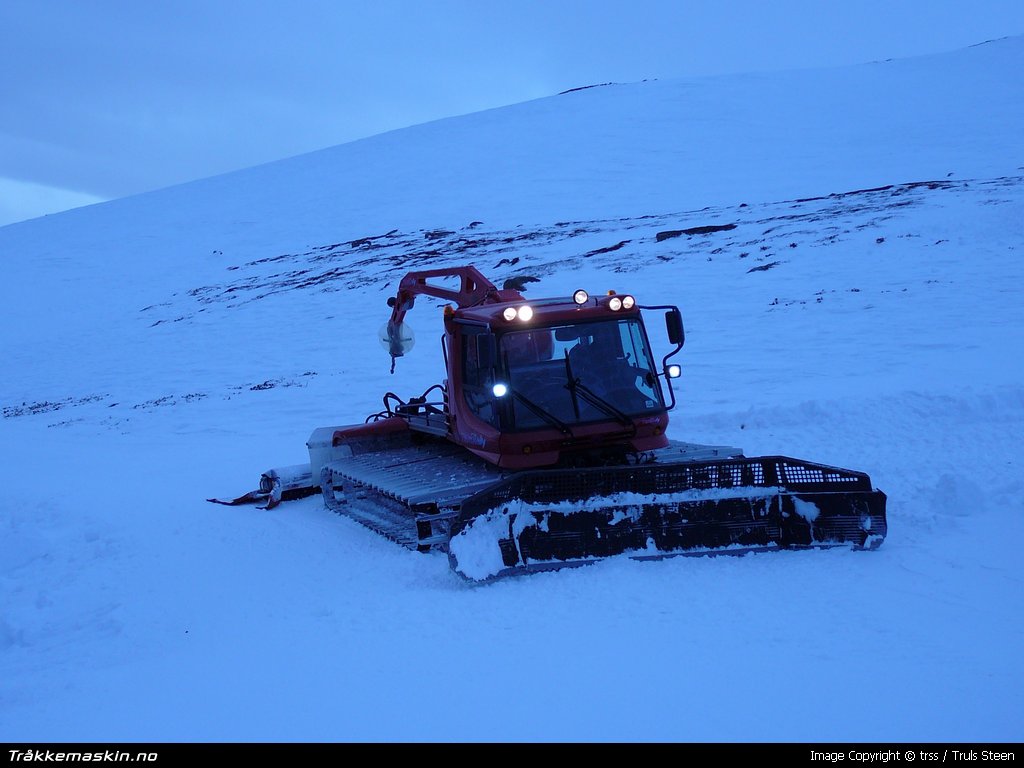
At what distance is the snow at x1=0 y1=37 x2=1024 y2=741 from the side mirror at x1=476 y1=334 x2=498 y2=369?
4.93 ft

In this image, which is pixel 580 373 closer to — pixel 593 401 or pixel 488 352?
pixel 593 401

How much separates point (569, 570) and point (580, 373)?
1.71 metres

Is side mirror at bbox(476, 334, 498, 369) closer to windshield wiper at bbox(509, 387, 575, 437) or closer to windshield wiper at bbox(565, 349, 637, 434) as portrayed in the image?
windshield wiper at bbox(509, 387, 575, 437)

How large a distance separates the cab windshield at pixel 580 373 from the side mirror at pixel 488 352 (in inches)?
2.4

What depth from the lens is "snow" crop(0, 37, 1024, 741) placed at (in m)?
4.00

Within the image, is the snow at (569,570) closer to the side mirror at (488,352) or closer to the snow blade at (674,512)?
the snow blade at (674,512)

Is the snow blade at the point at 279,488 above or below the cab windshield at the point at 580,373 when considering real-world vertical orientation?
below

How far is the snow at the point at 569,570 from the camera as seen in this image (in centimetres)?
400

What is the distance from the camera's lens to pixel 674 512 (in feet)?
19.2

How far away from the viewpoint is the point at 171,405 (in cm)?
1581

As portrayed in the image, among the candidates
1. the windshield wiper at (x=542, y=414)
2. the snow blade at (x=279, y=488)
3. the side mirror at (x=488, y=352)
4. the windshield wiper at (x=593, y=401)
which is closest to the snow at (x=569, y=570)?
the snow blade at (x=279, y=488)

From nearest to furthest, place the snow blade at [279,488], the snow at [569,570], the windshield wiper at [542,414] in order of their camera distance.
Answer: the snow at [569,570] < the windshield wiper at [542,414] < the snow blade at [279,488]

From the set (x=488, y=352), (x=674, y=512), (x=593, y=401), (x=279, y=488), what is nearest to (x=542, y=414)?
(x=593, y=401)

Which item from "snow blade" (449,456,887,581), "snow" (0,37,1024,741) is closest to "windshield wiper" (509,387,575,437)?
"snow blade" (449,456,887,581)
